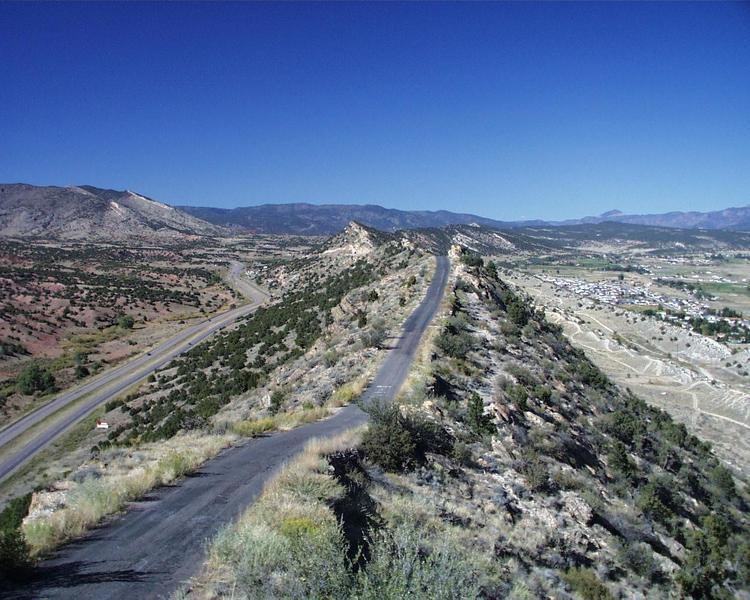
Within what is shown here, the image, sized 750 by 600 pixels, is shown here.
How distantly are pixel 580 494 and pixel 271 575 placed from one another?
10346mm

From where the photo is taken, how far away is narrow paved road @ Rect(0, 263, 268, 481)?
2928cm

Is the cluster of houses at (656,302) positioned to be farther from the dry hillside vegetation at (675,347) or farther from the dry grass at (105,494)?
the dry grass at (105,494)

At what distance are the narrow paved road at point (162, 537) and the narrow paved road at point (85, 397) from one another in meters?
23.5

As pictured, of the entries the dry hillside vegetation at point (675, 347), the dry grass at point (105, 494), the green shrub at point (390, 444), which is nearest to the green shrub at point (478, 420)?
the green shrub at point (390, 444)

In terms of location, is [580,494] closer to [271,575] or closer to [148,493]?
[271,575]

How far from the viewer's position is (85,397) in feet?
126

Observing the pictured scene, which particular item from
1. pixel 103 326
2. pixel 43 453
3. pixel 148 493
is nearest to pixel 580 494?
pixel 148 493

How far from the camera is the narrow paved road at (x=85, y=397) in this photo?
29.3 meters

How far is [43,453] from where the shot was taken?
28.4 meters

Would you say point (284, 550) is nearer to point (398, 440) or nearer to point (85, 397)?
point (398, 440)

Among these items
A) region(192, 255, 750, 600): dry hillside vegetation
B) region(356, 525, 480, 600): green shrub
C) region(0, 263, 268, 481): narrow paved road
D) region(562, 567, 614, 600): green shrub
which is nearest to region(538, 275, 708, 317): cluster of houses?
region(0, 263, 268, 481): narrow paved road

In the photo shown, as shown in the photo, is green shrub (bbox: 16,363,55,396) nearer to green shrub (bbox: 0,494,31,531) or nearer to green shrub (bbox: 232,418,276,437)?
green shrub (bbox: 0,494,31,531)

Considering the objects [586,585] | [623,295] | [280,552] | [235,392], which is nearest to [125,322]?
[235,392]

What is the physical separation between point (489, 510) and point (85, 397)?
127 ft
